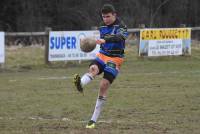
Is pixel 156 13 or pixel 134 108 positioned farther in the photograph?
pixel 156 13

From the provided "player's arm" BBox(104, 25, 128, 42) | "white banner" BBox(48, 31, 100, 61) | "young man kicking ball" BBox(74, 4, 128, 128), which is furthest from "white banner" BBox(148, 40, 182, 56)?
"player's arm" BBox(104, 25, 128, 42)

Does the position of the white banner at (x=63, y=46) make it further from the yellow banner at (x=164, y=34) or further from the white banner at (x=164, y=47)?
the white banner at (x=164, y=47)

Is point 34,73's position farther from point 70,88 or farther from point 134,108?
point 134,108

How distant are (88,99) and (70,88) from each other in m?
2.48

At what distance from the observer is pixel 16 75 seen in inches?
797

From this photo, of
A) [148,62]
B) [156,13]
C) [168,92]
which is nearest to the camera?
[168,92]

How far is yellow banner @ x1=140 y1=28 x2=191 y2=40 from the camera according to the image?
26453 mm

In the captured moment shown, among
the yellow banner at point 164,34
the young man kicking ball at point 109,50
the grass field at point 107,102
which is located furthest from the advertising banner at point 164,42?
the young man kicking ball at point 109,50

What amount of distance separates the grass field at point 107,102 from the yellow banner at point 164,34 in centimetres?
275

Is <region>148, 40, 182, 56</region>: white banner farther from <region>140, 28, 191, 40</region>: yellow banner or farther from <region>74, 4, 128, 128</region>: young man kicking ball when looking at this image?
<region>74, 4, 128, 128</region>: young man kicking ball

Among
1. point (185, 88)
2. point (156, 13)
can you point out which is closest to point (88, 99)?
point (185, 88)

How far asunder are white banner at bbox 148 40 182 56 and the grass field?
2585 millimetres

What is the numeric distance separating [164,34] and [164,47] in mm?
595

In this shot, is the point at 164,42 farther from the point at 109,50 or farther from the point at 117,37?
the point at 117,37
